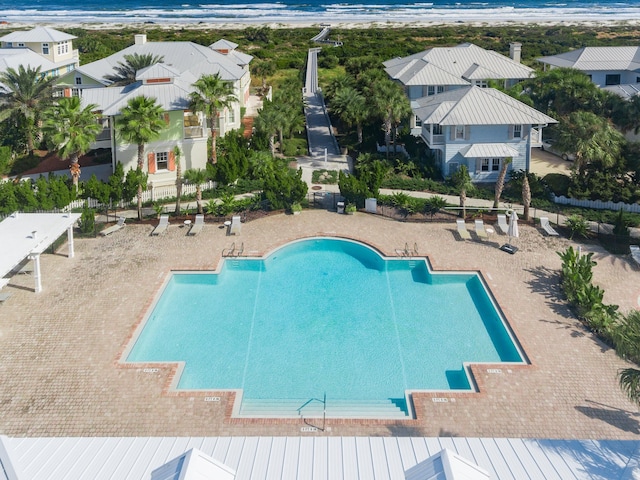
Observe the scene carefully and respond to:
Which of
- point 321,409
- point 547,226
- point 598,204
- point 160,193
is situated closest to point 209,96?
point 160,193

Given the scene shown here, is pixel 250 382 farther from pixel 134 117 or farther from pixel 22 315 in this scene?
pixel 134 117

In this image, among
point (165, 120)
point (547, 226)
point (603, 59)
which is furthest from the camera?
point (603, 59)

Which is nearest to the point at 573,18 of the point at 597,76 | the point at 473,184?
the point at 597,76

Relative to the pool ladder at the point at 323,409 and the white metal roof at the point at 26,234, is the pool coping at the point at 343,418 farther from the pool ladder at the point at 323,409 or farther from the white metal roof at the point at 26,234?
the white metal roof at the point at 26,234

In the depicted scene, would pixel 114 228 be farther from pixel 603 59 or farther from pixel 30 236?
pixel 603 59

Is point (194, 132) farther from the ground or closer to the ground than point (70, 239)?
farther from the ground

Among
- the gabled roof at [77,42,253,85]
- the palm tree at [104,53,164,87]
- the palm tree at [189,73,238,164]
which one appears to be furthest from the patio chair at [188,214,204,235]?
the palm tree at [104,53,164,87]

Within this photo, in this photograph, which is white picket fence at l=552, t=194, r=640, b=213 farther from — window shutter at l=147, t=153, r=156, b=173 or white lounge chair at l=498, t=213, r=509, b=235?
window shutter at l=147, t=153, r=156, b=173
